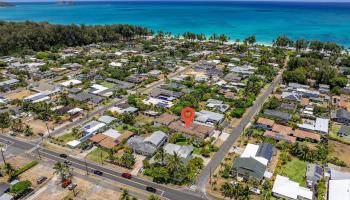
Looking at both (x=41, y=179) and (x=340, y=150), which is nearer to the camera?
(x=41, y=179)

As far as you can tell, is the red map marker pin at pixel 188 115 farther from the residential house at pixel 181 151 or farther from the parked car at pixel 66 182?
the parked car at pixel 66 182

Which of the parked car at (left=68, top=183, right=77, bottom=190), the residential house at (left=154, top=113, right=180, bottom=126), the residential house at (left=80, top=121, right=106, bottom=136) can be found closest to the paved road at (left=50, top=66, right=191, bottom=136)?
the residential house at (left=80, top=121, right=106, bottom=136)

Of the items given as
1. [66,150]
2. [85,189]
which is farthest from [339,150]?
[66,150]

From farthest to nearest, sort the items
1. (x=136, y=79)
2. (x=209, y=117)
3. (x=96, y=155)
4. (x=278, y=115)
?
(x=136, y=79)
(x=278, y=115)
(x=209, y=117)
(x=96, y=155)

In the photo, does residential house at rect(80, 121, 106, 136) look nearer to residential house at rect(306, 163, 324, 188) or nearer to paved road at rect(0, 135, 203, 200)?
paved road at rect(0, 135, 203, 200)

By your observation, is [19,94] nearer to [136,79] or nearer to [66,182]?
[136,79]

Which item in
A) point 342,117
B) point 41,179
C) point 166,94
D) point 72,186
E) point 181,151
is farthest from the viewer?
point 166,94

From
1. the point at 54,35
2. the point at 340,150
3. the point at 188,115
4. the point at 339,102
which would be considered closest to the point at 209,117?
the point at 188,115
